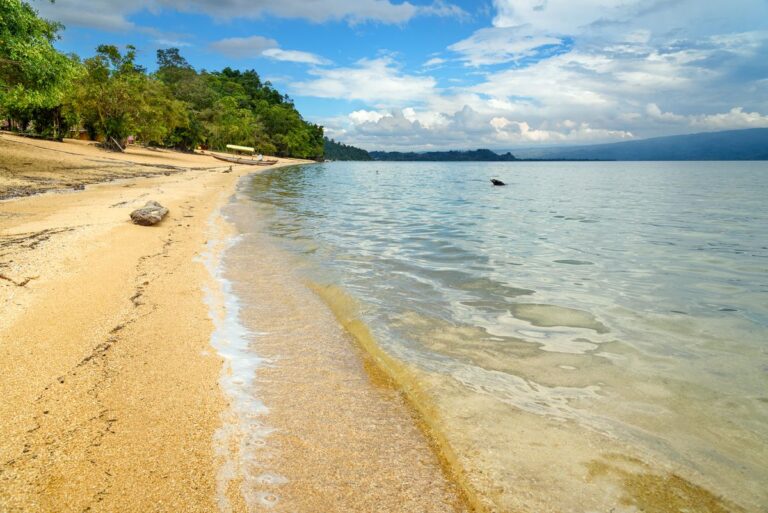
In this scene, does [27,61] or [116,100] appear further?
Result: [116,100]

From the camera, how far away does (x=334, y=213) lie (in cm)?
2070

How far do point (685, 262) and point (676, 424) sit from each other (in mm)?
8920

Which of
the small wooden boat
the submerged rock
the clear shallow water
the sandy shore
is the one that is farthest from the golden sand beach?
the small wooden boat

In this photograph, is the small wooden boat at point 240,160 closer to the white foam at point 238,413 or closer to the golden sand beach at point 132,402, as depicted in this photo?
the golden sand beach at point 132,402

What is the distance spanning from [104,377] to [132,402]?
1.96 ft

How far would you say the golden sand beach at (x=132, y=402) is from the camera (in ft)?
9.00

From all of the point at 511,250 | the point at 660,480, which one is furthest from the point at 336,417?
the point at 511,250

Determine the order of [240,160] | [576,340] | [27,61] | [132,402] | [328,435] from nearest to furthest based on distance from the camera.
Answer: [328,435], [132,402], [576,340], [27,61], [240,160]

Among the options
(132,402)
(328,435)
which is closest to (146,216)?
(132,402)

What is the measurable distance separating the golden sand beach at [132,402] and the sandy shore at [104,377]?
0.01 metres

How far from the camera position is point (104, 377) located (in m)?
4.04

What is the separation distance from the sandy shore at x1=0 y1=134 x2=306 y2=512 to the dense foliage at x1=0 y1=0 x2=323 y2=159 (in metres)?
12.7

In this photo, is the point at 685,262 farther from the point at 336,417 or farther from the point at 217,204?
the point at 217,204

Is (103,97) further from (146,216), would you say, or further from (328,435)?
(328,435)
